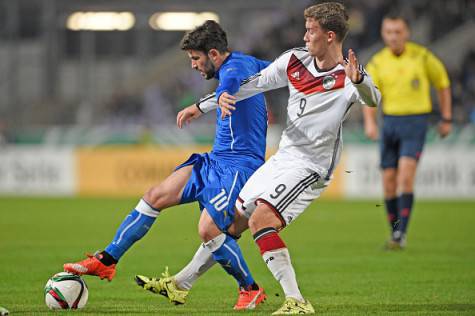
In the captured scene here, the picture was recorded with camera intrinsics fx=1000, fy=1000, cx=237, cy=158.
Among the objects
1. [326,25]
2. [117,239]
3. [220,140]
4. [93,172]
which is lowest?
[93,172]

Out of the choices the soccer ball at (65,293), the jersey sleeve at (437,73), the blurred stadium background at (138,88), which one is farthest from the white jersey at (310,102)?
the blurred stadium background at (138,88)

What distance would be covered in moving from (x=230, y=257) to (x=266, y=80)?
1.29 meters

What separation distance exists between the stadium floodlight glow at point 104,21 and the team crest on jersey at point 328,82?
25192mm

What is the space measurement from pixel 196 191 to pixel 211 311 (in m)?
0.85

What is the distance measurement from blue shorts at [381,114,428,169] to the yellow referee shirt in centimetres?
9

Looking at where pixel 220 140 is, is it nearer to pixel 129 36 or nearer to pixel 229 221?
pixel 229 221

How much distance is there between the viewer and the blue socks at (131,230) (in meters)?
6.93

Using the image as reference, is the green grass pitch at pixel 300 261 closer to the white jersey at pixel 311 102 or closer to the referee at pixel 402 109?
the white jersey at pixel 311 102

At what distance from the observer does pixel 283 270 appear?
248 inches

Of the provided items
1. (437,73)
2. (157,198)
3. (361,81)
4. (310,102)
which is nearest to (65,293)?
(157,198)

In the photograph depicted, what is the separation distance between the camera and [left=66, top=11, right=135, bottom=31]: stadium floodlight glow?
31000 mm

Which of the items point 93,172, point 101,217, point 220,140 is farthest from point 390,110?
point 93,172

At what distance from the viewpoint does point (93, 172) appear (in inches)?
866

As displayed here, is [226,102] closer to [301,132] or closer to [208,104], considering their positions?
[208,104]
